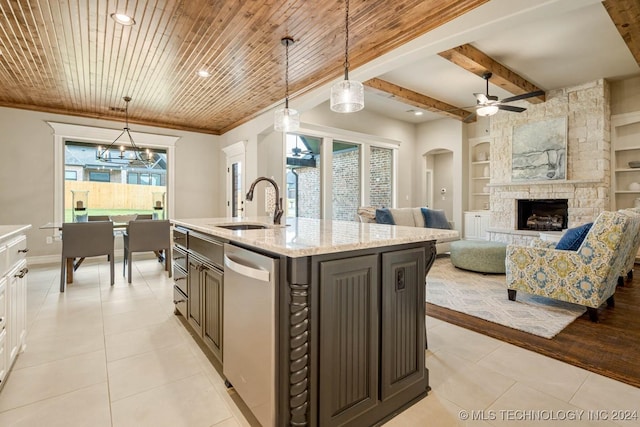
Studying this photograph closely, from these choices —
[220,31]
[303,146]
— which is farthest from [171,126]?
[220,31]

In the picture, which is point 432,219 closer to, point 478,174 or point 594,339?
point 478,174

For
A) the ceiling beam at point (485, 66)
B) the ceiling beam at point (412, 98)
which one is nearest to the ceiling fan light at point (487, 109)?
the ceiling beam at point (485, 66)

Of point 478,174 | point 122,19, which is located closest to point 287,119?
point 122,19

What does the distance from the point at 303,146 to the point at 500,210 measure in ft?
14.4

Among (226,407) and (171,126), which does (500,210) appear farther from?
(171,126)

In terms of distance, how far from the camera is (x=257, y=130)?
5.67 meters

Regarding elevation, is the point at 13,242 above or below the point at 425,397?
above

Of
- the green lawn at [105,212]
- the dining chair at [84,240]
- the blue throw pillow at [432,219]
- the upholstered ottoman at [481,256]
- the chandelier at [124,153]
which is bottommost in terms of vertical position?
the upholstered ottoman at [481,256]

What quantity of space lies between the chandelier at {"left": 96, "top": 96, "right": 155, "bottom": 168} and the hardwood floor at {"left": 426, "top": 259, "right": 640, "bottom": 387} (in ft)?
16.6

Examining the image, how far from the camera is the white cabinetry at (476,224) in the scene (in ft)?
23.9

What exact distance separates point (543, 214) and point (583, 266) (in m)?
4.27

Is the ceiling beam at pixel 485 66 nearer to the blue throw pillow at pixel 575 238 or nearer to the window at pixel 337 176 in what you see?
the blue throw pillow at pixel 575 238

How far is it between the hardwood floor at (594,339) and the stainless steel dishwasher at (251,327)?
6.43ft

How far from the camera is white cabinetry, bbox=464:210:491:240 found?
7.29 metres
